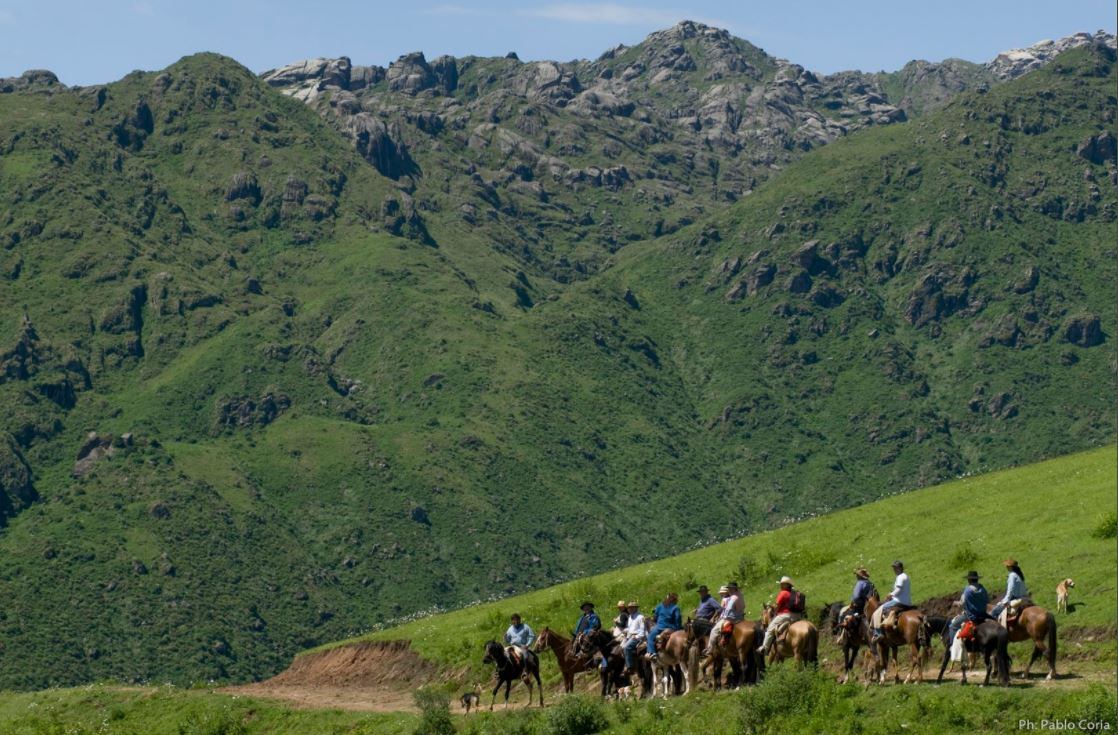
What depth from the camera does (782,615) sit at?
48.8 metres

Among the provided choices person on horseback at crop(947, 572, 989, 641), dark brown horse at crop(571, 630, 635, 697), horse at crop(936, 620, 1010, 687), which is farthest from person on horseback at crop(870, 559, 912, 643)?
dark brown horse at crop(571, 630, 635, 697)

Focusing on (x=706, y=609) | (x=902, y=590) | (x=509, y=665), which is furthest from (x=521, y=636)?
(x=902, y=590)

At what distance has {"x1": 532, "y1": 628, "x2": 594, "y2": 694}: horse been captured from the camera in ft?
181

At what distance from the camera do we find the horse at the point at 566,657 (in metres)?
55.2

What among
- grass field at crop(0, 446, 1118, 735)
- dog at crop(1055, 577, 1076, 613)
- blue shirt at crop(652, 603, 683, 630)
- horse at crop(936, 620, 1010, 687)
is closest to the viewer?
grass field at crop(0, 446, 1118, 735)

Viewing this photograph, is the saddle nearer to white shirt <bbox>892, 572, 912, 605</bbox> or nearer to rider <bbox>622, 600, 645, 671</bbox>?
white shirt <bbox>892, 572, 912, 605</bbox>

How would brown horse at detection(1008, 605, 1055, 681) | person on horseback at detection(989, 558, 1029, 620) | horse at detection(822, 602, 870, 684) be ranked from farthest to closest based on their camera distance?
horse at detection(822, 602, 870, 684) → person on horseback at detection(989, 558, 1029, 620) → brown horse at detection(1008, 605, 1055, 681)

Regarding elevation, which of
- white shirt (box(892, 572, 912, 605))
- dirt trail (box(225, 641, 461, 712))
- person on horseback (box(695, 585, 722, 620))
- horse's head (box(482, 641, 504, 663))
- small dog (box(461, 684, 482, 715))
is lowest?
dirt trail (box(225, 641, 461, 712))

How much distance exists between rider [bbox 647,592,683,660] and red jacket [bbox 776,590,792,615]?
3688 millimetres

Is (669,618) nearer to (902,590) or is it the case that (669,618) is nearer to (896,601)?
(896,601)

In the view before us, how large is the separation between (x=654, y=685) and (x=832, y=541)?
69.5 ft

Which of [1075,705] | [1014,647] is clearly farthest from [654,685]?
[1075,705]

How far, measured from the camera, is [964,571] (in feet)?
190

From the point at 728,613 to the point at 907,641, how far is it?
5.77m
